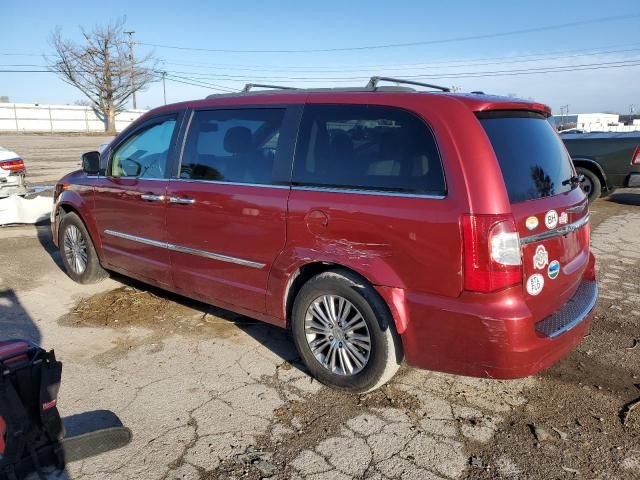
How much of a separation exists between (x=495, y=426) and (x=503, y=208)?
1.22 m

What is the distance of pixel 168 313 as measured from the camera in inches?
187

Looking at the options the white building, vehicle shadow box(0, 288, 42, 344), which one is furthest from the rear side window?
the white building

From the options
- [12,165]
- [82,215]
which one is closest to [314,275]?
[82,215]

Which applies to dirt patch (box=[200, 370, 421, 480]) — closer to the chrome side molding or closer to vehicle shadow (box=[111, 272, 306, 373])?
vehicle shadow (box=[111, 272, 306, 373])

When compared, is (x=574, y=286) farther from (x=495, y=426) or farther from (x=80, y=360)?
(x=80, y=360)

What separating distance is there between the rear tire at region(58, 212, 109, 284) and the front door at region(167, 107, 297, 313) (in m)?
1.47

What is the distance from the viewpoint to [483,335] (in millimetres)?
2770

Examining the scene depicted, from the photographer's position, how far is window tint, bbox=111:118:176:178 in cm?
443

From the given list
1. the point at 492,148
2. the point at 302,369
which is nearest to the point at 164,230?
the point at 302,369

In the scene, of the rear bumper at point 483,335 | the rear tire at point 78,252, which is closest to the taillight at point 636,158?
the rear bumper at point 483,335

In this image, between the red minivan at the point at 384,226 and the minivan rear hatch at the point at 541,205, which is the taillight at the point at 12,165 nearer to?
the red minivan at the point at 384,226

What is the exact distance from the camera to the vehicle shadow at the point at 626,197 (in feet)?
36.2

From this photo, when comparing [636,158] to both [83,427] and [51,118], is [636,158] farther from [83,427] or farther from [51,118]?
[51,118]

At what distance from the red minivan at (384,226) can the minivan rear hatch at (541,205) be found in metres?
0.01
